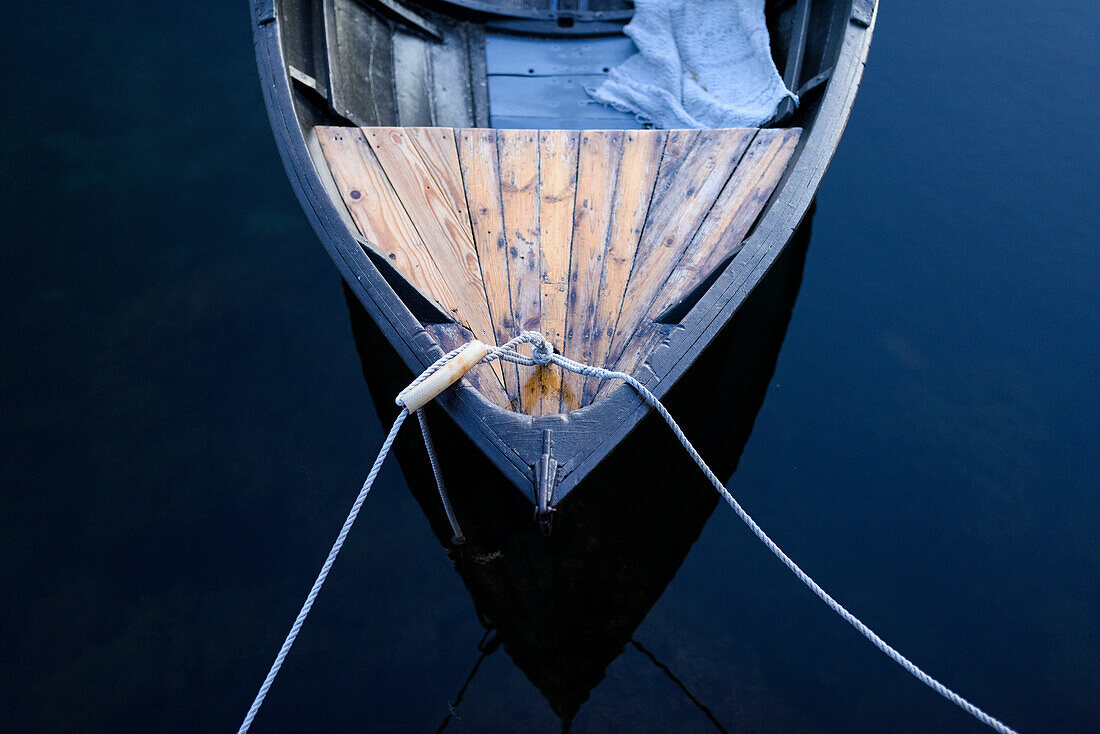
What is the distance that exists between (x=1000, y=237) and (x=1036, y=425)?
1.27 metres

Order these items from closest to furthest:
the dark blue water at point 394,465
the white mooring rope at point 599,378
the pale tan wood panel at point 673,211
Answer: the white mooring rope at point 599,378 < the pale tan wood panel at point 673,211 < the dark blue water at point 394,465

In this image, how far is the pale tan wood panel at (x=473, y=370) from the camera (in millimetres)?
2676

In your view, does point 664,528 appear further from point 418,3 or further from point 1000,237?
point 418,3

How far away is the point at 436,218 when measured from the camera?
3.29 m

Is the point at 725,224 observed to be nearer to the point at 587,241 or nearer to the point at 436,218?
the point at 587,241

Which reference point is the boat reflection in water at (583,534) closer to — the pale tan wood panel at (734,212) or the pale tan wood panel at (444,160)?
the pale tan wood panel at (734,212)

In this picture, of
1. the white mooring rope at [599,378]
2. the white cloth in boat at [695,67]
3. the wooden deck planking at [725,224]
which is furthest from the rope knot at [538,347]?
the white cloth in boat at [695,67]

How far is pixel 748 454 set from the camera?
12.8 feet

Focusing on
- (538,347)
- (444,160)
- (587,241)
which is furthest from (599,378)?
(444,160)

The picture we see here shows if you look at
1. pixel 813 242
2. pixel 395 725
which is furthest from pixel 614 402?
pixel 813 242

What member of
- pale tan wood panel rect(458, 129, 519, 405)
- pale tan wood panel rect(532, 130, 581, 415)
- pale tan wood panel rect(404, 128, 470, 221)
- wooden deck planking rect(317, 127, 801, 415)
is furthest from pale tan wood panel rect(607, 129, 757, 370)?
pale tan wood panel rect(404, 128, 470, 221)

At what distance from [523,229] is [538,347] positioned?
78cm

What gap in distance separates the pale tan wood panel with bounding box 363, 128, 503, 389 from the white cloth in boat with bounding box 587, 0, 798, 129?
1.43 m

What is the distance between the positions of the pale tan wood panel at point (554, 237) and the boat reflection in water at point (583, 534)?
33 centimetres
